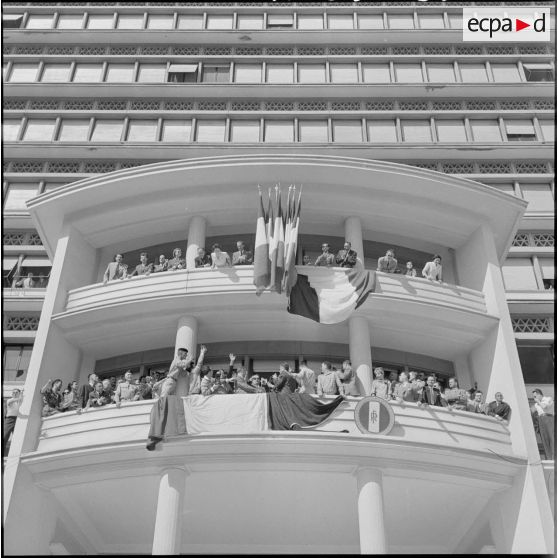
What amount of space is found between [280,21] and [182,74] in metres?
6.09

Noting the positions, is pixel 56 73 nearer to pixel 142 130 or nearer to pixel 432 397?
pixel 142 130

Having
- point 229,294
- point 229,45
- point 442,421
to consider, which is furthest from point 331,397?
point 229,45

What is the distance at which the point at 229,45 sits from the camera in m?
34.7

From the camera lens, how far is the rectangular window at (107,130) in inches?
1222

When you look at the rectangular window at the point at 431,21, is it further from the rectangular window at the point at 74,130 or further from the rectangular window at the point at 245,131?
the rectangular window at the point at 74,130

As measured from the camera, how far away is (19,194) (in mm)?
29578

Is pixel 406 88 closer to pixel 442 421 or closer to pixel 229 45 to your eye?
pixel 229 45

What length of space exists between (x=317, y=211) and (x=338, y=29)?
16304mm

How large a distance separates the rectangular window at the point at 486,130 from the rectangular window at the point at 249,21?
11697mm

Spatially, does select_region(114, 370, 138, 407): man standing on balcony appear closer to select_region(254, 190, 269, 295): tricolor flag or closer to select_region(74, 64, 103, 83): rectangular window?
select_region(254, 190, 269, 295): tricolor flag

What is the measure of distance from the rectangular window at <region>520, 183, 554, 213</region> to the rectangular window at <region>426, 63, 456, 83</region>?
6.83 m

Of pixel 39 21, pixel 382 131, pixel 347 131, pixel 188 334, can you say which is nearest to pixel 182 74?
pixel 347 131

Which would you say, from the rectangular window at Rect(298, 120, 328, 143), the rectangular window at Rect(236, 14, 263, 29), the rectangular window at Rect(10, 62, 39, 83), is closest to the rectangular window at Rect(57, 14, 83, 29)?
the rectangular window at Rect(10, 62, 39, 83)

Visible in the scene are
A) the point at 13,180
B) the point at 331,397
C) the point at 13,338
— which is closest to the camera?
the point at 331,397
